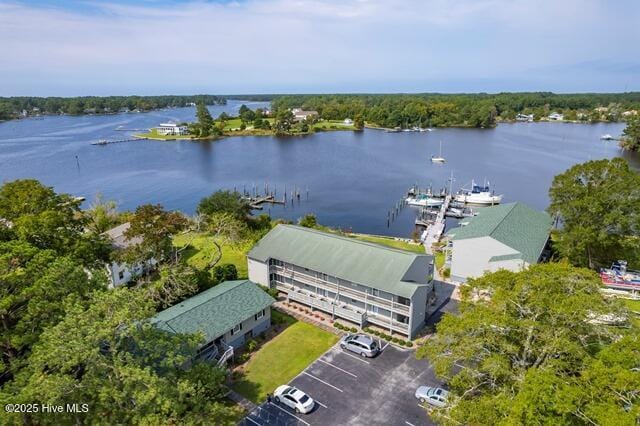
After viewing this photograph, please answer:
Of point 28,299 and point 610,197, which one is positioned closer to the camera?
point 28,299

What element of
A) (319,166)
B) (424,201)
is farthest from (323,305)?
(319,166)

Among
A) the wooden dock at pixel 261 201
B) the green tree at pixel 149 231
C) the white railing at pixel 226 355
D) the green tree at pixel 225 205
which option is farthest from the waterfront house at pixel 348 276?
the wooden dock at pixel 261 201

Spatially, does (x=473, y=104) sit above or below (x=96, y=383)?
above

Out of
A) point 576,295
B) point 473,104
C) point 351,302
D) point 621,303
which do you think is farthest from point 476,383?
point 473,104

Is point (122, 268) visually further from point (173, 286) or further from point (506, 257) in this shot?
point (506, 257)

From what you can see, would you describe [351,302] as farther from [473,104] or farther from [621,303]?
[473,104]
